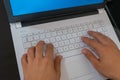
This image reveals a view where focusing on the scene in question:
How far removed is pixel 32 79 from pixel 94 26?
36 centimetres

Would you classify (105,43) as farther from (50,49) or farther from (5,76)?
(5,76)

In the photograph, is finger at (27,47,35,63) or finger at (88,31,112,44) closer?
finger at (27,47,35,63)

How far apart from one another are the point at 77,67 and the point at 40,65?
0.15m

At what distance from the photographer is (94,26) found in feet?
2.88

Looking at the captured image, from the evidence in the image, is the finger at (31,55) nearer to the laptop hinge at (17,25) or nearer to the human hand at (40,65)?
the human hand at (40,65)

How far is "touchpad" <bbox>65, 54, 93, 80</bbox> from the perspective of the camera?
2.55 feet

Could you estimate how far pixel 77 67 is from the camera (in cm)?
79

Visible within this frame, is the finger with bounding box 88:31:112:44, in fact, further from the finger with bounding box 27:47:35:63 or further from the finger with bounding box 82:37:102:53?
the finger with bounding box 27:47:35:63

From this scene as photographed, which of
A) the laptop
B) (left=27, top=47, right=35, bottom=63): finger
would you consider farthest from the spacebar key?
Answer: (left=27, top=47, right=35, bottom=63): finger

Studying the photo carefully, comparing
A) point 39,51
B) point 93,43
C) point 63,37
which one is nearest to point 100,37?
point 93,43

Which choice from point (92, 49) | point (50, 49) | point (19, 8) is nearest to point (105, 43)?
point (92, 49)

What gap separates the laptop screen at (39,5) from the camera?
0.76m

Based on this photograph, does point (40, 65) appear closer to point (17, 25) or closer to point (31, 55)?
point (31, 55)

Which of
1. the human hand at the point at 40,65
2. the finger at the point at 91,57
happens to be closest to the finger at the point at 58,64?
the human hand at the point at 40,65
